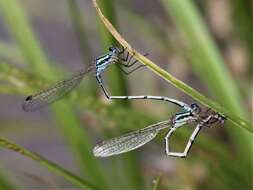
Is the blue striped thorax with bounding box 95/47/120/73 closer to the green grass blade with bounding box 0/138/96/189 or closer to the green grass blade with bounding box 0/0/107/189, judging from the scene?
the green grass blade with bounding box 0/0/107/189

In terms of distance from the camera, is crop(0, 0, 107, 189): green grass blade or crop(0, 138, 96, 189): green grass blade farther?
crop(0, 0, 107, 189): green grass blade

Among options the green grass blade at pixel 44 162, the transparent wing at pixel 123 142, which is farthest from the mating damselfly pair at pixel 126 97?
the green grass blade at pixel 44 162

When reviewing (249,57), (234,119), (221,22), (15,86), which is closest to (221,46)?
(221,22)

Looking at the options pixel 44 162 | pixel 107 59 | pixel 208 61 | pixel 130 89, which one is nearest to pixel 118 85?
pixel 107 59

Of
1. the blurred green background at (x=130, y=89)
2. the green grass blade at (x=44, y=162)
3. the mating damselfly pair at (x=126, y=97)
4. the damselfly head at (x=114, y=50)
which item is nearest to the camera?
the green grass blade at (x=44, y=162)

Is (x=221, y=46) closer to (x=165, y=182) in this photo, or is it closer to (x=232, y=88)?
(x=165, y=182)

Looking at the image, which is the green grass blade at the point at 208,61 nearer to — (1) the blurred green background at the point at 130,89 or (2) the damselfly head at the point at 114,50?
(1) the blurred green background at the point at 130,89

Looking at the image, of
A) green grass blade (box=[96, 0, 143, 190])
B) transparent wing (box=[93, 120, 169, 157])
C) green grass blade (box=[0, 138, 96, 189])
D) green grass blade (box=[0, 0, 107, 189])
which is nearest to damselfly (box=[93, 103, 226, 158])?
transparent wing (box=[93, 120, 169, 157])
